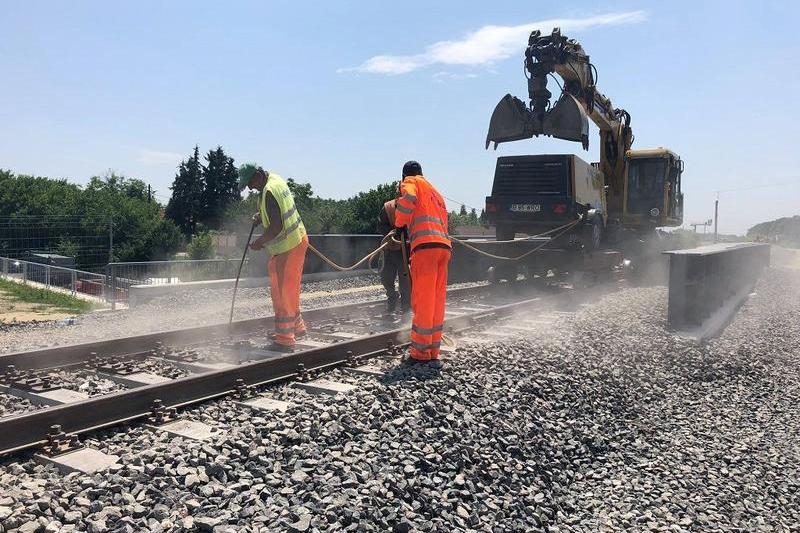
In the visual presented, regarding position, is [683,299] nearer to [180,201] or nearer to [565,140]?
[565,140]

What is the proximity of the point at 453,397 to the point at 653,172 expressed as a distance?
1499cm

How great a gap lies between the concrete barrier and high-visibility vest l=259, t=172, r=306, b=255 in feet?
18.9

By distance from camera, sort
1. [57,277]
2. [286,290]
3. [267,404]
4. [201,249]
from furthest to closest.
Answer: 1. [201,249]
2. [57,277]
3. [286,290]
4. [267,404]

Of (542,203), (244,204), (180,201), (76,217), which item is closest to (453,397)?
(542,203)

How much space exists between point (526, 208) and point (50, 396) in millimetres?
10512

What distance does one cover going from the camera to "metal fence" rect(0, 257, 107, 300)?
50.1 ft

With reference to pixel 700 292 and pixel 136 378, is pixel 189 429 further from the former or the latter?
pixel 700 292

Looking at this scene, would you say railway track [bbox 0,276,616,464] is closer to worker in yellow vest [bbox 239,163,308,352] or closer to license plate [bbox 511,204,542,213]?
worker in yellow vest [bbox 239,163,308,352]

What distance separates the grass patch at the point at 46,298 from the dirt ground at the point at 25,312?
0.66 ft

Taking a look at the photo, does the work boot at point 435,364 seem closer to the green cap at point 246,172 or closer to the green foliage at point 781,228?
the green cap at point 246,172

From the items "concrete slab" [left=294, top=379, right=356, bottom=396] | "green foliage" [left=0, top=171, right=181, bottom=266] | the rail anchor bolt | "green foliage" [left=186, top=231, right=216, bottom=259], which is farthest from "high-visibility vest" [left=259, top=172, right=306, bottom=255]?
"green foliage" [left=186, top=231, right=216, bottom=259]

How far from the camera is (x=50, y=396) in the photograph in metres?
4.73

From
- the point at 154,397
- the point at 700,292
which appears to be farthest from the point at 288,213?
the point at 700,292

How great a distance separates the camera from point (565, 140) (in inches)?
505
